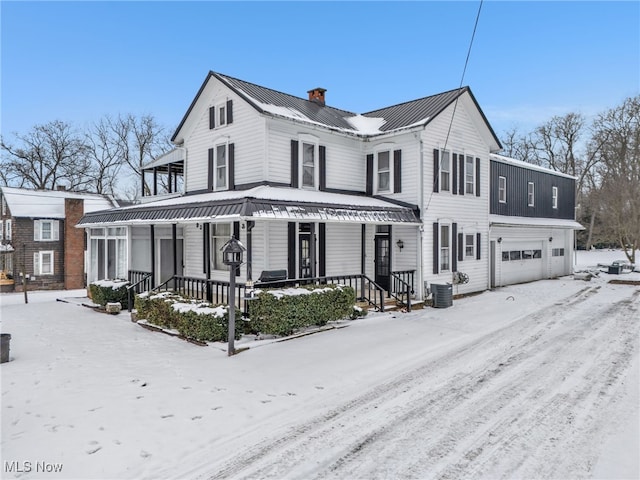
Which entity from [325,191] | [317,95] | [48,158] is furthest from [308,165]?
[48,158]

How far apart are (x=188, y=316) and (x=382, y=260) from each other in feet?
26.6

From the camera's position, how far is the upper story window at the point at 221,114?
1463 cm

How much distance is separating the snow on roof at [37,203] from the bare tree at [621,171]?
116ft

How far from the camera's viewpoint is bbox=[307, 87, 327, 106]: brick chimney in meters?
17.9

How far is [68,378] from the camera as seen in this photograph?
7012 mm

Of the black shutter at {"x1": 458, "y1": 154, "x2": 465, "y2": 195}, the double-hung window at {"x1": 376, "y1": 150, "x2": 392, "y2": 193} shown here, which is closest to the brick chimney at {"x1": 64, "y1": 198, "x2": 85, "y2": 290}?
the double-hung window at {"x1": 376, "y1": 150, "x2": 392, "y2": 193}

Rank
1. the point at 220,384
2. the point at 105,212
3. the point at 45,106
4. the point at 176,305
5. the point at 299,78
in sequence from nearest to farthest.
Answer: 1. the point at 220,384
2. the point at 176,305
3. the point at 105,212
4. the point at 45,106
5. the point at 299,78

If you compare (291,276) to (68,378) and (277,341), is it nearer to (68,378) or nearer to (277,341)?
(277,341)

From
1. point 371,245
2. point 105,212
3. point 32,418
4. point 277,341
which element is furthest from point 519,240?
point 32,418

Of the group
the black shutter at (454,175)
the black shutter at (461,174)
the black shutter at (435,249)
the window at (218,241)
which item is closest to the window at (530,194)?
the black shutter at (461,174)

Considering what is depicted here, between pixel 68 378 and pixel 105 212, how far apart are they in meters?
9.90

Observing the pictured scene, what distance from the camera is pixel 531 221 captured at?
69.9 feet

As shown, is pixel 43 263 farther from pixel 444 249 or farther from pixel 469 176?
A: pixel 469 176

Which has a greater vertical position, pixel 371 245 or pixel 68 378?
pixel 371 245
